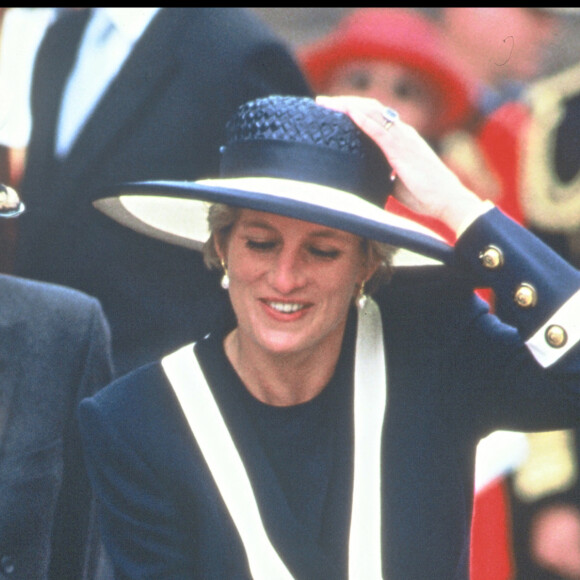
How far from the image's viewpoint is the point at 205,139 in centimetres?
219

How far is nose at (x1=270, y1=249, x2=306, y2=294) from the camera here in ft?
5.23

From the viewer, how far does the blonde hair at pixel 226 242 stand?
170cm

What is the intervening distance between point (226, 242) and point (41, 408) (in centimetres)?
49

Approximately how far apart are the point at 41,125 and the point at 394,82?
3.04 ft

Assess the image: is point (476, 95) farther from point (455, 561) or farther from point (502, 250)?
point (455, 561)

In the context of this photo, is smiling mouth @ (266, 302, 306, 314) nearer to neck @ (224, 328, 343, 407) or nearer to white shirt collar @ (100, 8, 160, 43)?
neck @ (224, 328, 343, 407)

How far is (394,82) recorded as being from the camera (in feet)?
8.68

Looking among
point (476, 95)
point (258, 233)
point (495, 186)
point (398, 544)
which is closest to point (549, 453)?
point (495, 186)

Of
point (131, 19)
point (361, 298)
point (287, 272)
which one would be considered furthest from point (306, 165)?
point (131, 19)

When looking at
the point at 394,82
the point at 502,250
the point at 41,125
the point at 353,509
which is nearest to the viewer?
the point at 502,250

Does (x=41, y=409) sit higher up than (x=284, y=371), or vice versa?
(x=284, y=371)

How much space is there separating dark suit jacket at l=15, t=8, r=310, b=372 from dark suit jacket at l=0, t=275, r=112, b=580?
338 mm

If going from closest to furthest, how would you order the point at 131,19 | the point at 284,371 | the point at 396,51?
the point at 284,371, the point at 131,19, the point at 396,51

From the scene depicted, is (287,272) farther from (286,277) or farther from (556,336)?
(556,336)
